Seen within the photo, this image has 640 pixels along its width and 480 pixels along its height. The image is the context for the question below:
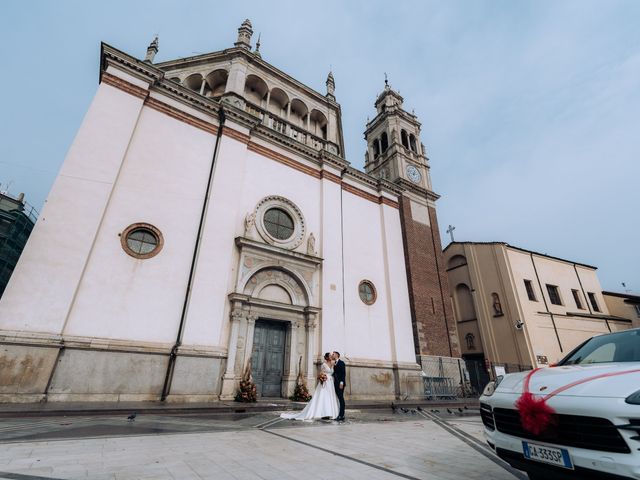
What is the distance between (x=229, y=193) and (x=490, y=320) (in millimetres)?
19090

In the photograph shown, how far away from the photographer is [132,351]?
8.80 meters

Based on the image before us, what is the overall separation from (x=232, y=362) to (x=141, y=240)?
4974 millimetres

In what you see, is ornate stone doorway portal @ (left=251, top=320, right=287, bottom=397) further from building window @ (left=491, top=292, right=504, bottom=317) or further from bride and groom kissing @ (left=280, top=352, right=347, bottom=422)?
building window @ (left=491, top=292, right=504, bottom=317)

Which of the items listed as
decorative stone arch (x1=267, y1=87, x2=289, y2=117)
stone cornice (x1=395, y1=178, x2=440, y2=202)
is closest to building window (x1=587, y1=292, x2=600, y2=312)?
stone cornice (x1=395, y1=178, x2=440, y2=202)

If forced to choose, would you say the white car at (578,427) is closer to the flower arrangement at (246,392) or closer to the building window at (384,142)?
the flower arrangement at (246,392)

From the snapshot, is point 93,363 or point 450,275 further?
point 450,275

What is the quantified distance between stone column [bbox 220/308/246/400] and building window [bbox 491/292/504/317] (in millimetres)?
17707

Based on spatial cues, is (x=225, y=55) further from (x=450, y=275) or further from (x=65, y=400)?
(x=450, y=275)

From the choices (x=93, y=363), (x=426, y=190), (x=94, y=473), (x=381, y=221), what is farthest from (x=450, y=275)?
(x=94, y=473)

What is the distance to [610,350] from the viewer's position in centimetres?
365

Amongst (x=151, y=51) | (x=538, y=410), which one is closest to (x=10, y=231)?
(x=151, y=51)

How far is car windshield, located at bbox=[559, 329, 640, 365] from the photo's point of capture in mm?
3408

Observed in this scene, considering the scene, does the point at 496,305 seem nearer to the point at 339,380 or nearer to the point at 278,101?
the point at 339,380

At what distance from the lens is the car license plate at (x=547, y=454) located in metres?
2.23
